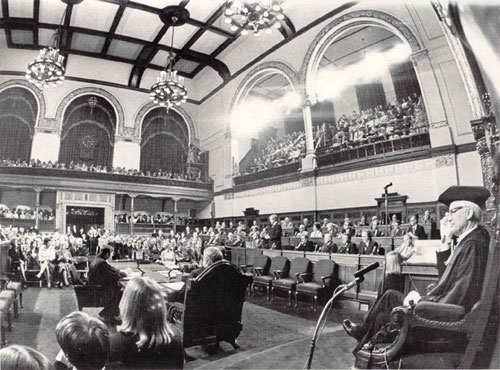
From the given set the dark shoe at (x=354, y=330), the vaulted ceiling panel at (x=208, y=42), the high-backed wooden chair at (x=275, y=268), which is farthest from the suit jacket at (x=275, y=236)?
the vaulted ceiling panel at (x=208, y=42)

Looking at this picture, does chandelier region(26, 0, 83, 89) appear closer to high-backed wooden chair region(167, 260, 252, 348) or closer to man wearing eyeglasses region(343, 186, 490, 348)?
high-backed wooden chair region(167, 260, 252, 348)

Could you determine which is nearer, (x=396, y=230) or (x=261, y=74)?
(x=396, y=230)

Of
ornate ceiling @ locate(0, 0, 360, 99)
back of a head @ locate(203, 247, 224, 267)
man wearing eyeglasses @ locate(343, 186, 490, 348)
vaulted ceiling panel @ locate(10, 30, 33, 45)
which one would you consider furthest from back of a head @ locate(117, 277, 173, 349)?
vaulted ceiling panel @ locate(10, 30, 33, 45)

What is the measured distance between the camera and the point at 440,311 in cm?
164

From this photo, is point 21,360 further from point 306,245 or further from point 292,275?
point 306,245

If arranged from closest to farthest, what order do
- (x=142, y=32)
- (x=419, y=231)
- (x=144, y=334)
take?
1. (x=144, y=334)
2. (x=419, y=231)
3. (x=142, y=32)

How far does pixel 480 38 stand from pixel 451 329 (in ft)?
5.31

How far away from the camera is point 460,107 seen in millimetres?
7656

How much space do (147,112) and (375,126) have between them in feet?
42.8

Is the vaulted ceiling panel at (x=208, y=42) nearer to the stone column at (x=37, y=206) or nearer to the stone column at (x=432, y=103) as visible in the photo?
the stone column at (x=432, y=103)

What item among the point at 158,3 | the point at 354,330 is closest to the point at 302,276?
the point at 354,330

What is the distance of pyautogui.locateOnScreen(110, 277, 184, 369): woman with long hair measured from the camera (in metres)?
1.71

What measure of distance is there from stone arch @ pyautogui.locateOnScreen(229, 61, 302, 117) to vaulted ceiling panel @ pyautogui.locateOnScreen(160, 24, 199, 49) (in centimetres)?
317

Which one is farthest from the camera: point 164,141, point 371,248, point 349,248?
point 164,141
